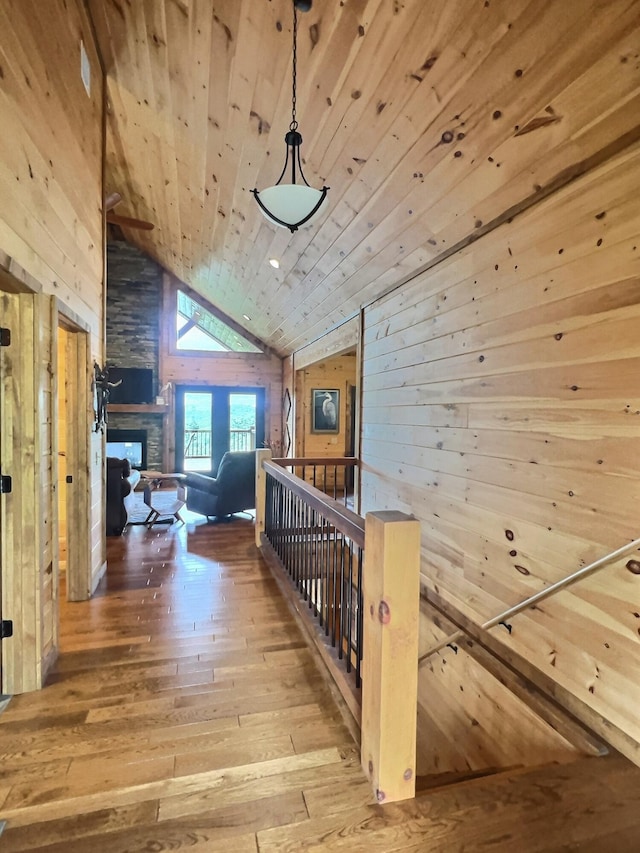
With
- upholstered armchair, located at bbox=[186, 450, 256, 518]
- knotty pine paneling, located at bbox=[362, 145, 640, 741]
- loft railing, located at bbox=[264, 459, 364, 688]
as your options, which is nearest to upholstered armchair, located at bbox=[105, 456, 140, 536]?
upholstered armchair, located at bbox=[186, 450, 256, 518]

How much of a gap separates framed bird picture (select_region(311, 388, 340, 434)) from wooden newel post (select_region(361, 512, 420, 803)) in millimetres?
6826

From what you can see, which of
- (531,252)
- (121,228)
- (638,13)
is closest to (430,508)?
(531,252)

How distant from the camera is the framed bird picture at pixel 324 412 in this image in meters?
8.38

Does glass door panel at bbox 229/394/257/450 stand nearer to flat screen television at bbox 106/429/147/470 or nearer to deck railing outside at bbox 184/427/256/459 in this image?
deck railing outside at bbox 184/427/256/459

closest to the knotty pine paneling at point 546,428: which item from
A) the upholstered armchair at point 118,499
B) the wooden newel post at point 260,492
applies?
the wooden newel post at point 260,492

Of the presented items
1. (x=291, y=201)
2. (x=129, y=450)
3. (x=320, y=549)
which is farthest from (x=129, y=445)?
(x=291, y=201)

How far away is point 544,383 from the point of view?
2193 millimetres

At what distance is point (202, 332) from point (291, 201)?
7.11m

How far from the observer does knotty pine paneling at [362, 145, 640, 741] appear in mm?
1795

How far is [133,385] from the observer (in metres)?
8.65

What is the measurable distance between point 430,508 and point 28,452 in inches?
102

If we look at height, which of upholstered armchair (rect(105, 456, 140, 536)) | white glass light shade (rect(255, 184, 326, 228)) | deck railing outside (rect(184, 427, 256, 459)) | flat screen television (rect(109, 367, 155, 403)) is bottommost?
upholstered armchair (rect(105, 456, 140, 536))

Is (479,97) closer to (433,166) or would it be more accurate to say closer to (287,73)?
(433,166)

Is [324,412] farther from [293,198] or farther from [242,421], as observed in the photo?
[293,198]
